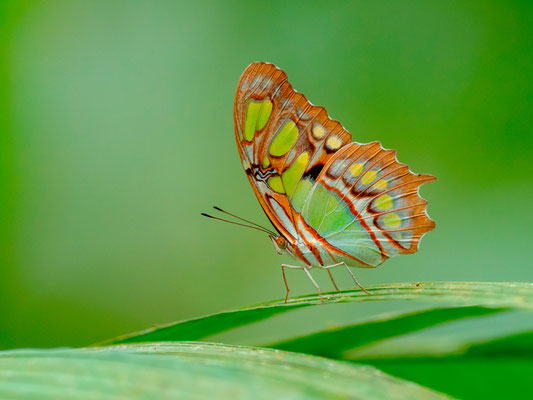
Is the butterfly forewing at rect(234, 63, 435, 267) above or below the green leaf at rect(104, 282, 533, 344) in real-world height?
above

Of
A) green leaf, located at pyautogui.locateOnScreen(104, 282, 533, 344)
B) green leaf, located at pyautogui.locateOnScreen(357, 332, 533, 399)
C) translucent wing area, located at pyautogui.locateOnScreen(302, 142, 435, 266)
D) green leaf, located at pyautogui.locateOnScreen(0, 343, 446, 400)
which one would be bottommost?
green leaf, located at pyautogui.locateOnScreen(357, 332, 533, 399)

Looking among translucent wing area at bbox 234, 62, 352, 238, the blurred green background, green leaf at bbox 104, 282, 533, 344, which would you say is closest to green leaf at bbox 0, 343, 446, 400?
green leaf at bbox 104, 282, 533, 344

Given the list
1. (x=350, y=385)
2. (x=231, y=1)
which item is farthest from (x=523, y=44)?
(x=350, y=385)

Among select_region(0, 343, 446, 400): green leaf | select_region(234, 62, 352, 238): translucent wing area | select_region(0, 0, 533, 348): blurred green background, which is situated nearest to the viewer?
select_region(0, 343, 446, 400): green leaf

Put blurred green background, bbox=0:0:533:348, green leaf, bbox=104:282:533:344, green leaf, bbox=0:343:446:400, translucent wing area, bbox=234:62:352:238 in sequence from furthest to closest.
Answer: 1. blurred green background, bbox=0:0:533:348
2. translucent wing area, bbox=234:62:352:238
3. green leaf, bbox=104:282:533:344
4. green leaf, bbox=0:343:446:400

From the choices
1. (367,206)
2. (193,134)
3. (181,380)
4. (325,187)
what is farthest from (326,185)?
(193,134)

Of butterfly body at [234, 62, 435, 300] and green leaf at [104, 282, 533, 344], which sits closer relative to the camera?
green leaf at [104, 282, 533, 344]

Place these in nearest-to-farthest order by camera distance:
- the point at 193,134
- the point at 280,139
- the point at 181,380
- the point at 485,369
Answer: the point at 181,380, the point at 485,369, the point at 280,139, the point at 193,134

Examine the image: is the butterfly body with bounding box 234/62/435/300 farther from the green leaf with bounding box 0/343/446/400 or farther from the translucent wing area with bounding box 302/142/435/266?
the green leaf with bounding box 0/343/446/400

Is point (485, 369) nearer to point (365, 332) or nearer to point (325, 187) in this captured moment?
point (365, 332)
